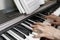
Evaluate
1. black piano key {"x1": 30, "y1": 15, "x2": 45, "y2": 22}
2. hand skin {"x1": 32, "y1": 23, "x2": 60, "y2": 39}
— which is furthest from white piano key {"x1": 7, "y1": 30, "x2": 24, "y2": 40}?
black piano key {"x1": 30, "y1": 15, "x2": 45, "y2": 22}

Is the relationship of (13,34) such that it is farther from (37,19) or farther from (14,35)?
(37,19)

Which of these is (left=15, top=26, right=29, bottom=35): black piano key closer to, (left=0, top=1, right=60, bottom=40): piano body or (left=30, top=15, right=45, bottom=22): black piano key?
(left=0, top=1, right=60, bottom=40): piano body

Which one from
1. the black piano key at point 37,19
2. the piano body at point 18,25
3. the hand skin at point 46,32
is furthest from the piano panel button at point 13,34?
the black piano key at point 37,19

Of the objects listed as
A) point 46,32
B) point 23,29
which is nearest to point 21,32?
point 23,29

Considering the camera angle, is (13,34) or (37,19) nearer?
(13,34)

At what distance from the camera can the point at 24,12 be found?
1253 mm

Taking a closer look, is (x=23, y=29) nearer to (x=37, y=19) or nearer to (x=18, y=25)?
(x=18, y=25)

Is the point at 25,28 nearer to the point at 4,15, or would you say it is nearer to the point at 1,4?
the point at 4,15

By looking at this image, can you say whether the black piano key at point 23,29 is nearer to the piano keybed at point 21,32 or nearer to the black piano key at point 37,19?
the piano keybed at point 21,32

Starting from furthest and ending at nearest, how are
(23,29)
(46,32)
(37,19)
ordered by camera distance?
(37,19) → (23,29) → (46,32)

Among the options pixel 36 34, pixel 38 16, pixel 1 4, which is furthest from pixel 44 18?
pixel 1 4

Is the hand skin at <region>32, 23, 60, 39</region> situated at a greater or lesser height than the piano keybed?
lesser

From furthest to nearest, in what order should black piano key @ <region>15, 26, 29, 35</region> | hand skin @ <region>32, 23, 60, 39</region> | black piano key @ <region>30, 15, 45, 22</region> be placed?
black piano key @ <region>30, 15, 45, 22</region> < black piano key @ <region>15, 26, 29, 35</region> < hand skin @ <region>32, 23, 60, 39</region>

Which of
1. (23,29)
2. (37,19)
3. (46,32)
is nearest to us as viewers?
(46,32)
